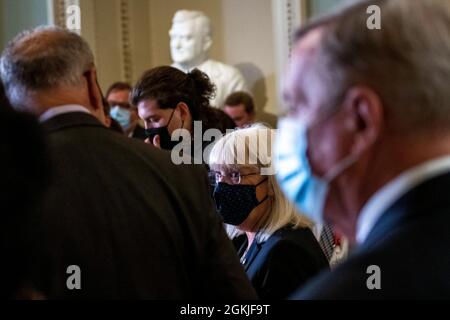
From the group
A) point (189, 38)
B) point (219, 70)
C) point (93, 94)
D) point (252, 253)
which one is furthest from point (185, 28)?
point (93, 94)

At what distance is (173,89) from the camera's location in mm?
2969

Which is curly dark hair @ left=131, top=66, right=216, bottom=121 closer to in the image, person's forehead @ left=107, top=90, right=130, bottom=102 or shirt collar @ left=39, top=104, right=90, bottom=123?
shirt collar @ left=39, top=104, right=90, bottom=123

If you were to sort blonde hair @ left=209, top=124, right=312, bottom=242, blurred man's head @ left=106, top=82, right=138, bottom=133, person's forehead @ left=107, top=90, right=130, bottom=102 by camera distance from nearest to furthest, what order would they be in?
blonde hair @ left=209, top=124, right=312, bottom=242
blurred man's head @ left=106, top=82, right=138, bottom=133
person's forehead @ left=107, top=90, right=130, bottom=102

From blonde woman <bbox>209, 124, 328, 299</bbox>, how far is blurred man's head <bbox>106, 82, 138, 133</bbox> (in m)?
2.54

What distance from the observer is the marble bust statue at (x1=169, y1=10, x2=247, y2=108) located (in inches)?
221

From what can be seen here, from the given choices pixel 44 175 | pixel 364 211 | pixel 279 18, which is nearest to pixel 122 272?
pixel 364 211

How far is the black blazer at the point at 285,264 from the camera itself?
7.22 ft

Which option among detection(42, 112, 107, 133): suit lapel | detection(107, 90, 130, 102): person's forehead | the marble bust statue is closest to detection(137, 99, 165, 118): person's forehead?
detection(42, 112, 107, 133): suit lapel

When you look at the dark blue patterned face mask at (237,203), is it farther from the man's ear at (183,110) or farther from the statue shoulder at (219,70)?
the statue shoulder at (219,70)

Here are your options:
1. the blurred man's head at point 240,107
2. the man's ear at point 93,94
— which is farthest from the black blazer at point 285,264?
the blurred man's head at point 240,107

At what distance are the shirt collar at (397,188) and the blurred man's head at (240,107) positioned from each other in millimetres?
3946
